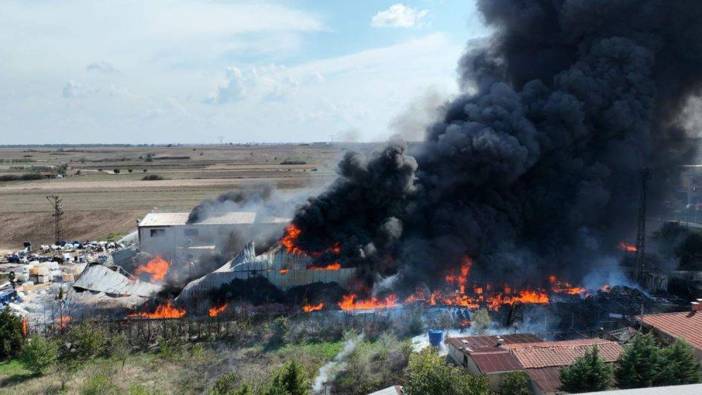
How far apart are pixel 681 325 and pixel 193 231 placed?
35.3m

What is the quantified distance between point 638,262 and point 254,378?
98.6 ft

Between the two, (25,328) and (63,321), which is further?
(63,321)

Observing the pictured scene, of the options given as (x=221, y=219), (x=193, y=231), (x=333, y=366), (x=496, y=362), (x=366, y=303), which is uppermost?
(x=221, y=219)

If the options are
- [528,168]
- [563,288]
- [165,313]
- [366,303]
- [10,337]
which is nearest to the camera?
[10,337]

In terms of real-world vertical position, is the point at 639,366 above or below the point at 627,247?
below

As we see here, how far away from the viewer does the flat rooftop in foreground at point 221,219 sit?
151 ft

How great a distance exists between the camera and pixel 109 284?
38.6m

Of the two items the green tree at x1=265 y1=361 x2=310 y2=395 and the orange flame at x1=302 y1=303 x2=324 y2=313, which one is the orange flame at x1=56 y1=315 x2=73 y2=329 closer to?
the orange flame at x1=302 y1=303 x2=324 y2=313

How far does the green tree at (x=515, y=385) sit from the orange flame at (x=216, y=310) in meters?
19.0

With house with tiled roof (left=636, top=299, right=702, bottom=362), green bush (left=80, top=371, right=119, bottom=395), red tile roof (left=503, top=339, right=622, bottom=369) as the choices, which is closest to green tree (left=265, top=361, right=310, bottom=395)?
green bush (left=80, top=371, right=119, bottom=395)

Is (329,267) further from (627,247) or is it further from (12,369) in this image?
(627,247)

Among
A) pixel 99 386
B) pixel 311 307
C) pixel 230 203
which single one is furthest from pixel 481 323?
pixel 230 203

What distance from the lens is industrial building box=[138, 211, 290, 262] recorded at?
45.4m

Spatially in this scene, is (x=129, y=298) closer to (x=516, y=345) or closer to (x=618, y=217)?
(x=516, y=345)
